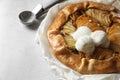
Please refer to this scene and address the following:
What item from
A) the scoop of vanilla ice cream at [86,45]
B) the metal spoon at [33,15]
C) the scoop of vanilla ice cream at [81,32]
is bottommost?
the scoop of vanilla ice cream at [86,45]

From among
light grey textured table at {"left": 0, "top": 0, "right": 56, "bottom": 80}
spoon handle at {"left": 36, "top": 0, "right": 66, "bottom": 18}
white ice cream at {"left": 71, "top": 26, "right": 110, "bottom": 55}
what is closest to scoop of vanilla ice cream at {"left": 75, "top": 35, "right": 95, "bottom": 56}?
white ice cream at {"left": 71, "top": 26, "right": 110, "bottom": 55}

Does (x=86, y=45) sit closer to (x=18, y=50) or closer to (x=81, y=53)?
(x=81, y=53)

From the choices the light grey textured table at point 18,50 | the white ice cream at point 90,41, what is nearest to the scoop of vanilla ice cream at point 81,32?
the white ice cream at point 90,41

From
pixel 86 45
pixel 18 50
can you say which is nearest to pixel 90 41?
pixel 86 45

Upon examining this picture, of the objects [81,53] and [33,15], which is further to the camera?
[33,15]

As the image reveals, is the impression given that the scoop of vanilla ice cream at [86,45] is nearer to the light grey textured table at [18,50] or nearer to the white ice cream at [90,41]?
the white ice cream at [90,41]

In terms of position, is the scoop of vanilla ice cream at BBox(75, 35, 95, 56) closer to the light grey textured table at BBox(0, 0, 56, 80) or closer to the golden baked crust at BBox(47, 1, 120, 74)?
the golden baked crust at BBox(47, 1, 120, 74)
